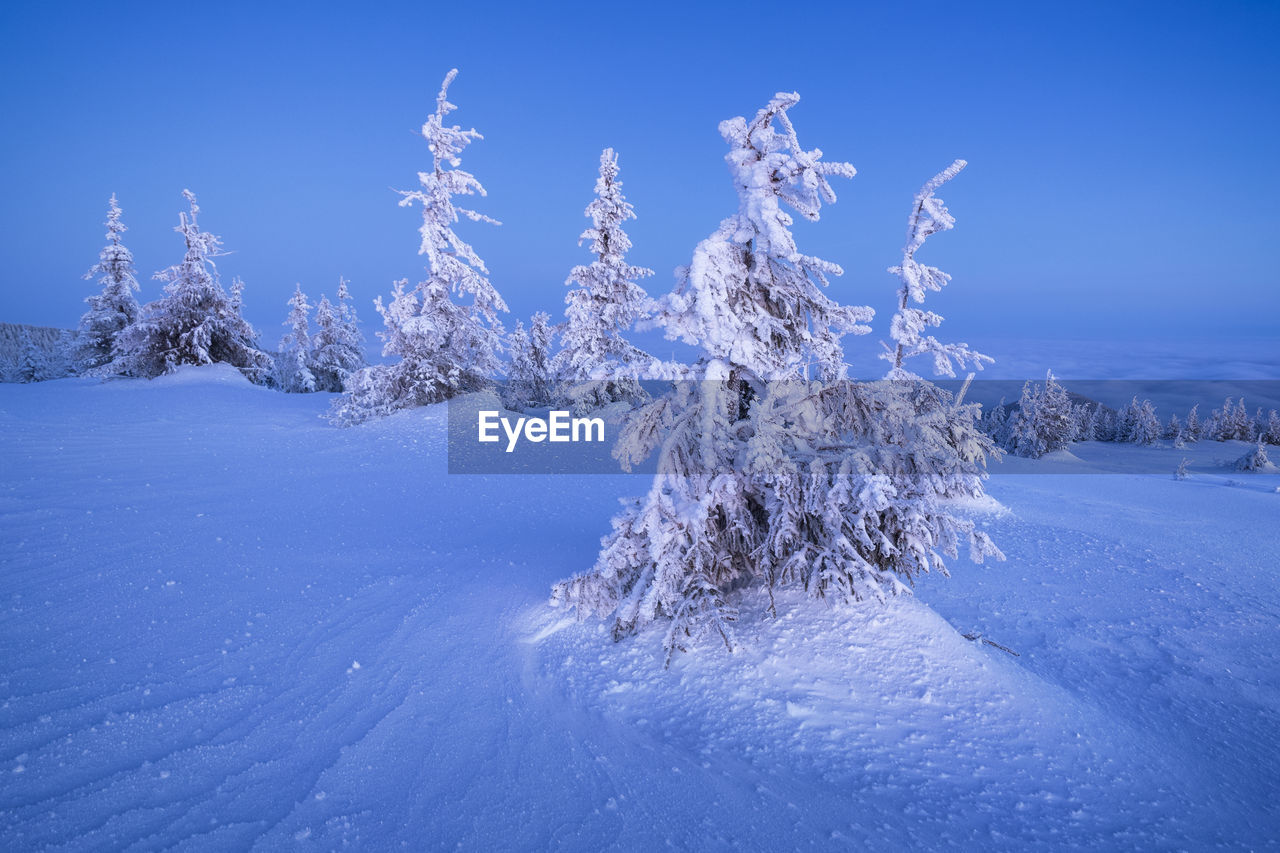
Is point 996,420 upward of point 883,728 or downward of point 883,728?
upward

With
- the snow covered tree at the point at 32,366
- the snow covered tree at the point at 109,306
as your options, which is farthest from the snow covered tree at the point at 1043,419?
the snow covered tree at the point at 32,366

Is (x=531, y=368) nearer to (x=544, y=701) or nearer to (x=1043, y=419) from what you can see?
(x=544, y=701)

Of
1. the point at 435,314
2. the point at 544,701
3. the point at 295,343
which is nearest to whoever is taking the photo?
the point at 544,701

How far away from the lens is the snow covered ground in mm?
3469

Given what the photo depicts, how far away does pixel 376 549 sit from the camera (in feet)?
26.3

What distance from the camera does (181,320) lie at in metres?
22.8

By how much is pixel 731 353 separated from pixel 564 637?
3.38 m

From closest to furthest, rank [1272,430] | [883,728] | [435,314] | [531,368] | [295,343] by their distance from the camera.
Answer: [883,728]
[435,314]
[531,368]
[295,343]
[1272,430]

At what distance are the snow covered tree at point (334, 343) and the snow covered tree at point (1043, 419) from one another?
43265 mm

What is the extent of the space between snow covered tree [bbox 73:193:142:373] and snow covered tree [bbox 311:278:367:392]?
9.46m

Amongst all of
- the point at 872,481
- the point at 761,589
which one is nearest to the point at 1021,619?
the point at 761,589

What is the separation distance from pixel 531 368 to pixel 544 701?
23.3 m

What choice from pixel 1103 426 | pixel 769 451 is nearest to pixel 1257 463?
pixel 769 451

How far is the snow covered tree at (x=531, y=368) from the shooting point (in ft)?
84.7
